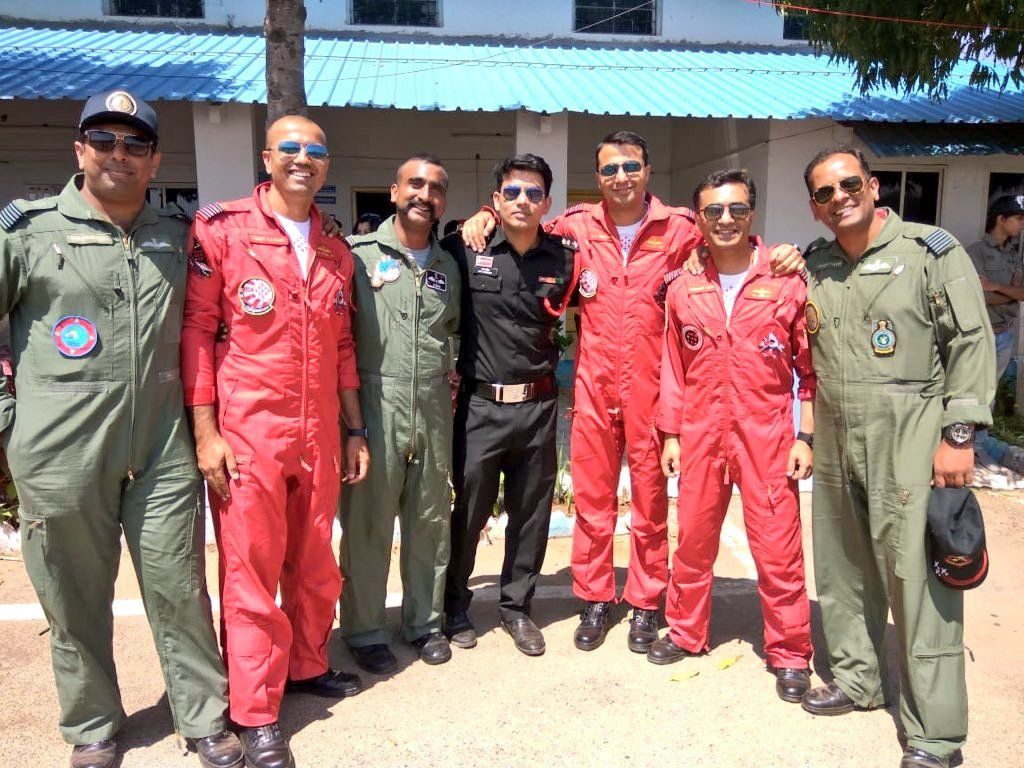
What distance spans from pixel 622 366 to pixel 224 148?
227 inches

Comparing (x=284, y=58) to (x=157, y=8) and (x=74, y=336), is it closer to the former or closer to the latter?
(x=74, y=336)

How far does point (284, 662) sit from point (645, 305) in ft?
6.56

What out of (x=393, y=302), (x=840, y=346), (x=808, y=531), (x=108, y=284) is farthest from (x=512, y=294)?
(x=808, y=531)

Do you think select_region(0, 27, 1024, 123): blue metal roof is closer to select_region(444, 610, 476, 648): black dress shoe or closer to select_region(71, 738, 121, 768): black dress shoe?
select_region(444, 610, 476, 648): black dress shoe

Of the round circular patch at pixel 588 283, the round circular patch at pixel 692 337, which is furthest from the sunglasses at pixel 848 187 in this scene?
the round circular patch at pixel 588 283

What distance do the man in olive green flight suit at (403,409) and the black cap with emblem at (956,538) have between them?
71.9 inches

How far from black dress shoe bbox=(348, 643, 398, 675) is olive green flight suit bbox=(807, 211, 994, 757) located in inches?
74.0

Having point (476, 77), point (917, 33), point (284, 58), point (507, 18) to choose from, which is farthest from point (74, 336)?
point (507, 18)

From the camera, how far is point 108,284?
2467mm

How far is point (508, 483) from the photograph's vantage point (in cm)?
359

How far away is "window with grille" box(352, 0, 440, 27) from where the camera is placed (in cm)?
984

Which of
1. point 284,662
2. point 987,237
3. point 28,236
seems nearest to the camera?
point 28,236

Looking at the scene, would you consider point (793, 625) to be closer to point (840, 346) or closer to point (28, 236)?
point (840, 346)

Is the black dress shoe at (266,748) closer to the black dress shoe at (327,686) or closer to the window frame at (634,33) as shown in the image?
the black dress shoe at (327,686)
